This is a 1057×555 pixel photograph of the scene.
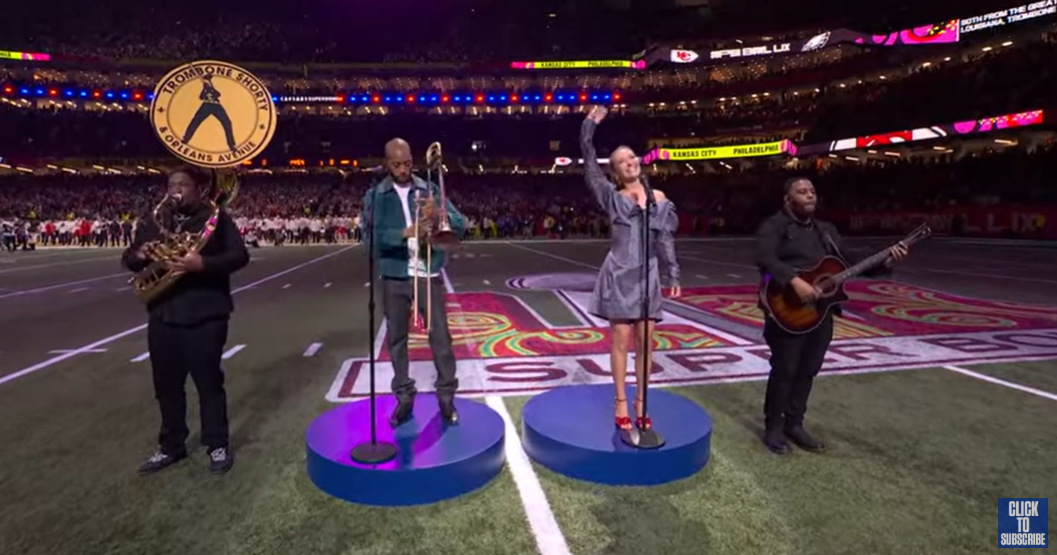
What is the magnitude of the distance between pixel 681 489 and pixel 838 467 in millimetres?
1191

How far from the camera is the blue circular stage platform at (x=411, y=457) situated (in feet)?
11.3

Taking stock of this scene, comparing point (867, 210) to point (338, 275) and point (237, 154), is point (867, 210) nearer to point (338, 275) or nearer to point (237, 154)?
point (338, 275)

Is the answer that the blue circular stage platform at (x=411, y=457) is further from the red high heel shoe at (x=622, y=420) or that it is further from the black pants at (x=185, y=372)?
the red high heel shoe at (x=622, y=420)

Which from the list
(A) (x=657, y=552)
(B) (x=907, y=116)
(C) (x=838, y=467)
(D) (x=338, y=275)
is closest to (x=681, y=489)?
(A) (x=657, y=552)

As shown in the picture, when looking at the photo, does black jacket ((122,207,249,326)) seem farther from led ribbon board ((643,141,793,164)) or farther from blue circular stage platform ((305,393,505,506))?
led ribbon board ((643,141,793,164))

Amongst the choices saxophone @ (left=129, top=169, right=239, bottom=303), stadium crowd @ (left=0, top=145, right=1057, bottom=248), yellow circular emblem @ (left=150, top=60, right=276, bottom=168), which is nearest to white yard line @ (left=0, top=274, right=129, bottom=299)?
yellow circular emblem @ (left=150, top=60, right=276, bottom=168)

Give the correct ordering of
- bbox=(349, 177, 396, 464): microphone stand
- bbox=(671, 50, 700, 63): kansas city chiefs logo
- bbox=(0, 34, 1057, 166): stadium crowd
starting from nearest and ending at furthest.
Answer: bbox=(349, 177, 396, 464): microphone stand, bbox=(0, 34, 1057, 166): stadium crowd, bbox=(671, 50, 700, 63): kansas city chiefs logo

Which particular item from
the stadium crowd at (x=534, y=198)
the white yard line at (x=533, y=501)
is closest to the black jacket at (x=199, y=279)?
the white yard line at (x=533, y=501)

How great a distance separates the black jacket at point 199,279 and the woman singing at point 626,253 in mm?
2531

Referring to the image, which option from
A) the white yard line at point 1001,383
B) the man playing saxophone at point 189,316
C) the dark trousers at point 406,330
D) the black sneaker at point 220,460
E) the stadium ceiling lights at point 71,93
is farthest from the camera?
the stadium ceiling lights at point 71,93

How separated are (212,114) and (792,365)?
180 inches

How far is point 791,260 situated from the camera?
4.19 m

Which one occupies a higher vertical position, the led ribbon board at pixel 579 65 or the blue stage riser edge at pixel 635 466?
the led ribbon board at pixel 579 65

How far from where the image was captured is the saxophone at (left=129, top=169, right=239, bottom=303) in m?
3.62
